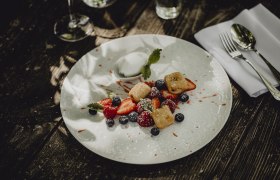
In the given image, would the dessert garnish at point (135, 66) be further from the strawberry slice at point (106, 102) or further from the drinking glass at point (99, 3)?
the drinking glass at point (99, 3)

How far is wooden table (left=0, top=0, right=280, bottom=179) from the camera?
3.62 ft

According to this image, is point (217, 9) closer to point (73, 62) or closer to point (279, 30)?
point (279, 30)

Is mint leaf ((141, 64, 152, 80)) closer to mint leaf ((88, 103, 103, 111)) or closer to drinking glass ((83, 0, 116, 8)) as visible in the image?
mint leaf ((88, 103, 103, 111))

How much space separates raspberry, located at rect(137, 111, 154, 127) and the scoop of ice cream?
221 mm

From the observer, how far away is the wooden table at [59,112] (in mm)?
1104

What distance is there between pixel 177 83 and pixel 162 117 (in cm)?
16

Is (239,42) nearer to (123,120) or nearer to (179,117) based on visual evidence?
(179,117)

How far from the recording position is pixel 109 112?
1.17 metres

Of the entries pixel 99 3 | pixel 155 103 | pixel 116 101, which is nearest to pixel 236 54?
pixel 155 103

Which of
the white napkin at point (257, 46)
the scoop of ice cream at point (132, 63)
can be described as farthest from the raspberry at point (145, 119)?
the white napkin at point (257, 46)

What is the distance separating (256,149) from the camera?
113 centimetres

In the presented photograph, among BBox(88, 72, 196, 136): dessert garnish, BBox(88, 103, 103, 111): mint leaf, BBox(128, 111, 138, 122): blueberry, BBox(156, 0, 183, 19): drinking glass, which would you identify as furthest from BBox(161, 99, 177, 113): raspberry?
BBox(156, 0, 183, 19): drinking glass

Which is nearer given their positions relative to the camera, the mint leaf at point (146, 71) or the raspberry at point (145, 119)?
the raspberry at point (145, 119)

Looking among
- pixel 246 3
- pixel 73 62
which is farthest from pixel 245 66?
pixel 73 62
